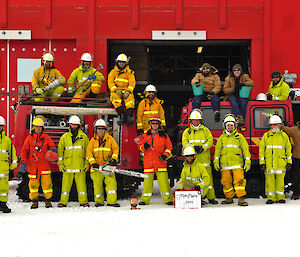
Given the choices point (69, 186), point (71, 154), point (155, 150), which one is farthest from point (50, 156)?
point (155, 150)

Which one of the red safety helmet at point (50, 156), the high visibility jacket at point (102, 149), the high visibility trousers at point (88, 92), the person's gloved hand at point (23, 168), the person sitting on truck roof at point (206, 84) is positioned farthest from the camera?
the high visibility trousers at point (88, 92)

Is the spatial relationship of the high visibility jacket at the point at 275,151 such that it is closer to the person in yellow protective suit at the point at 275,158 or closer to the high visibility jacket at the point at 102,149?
the person in yellow protective suit at the point at 275,158

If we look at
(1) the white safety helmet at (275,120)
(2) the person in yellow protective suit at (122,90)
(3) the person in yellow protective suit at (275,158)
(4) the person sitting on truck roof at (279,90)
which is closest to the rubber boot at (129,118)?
(2) the person in yellow protective suit at (122,90)

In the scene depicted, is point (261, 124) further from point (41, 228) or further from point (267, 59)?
point (41, 228)

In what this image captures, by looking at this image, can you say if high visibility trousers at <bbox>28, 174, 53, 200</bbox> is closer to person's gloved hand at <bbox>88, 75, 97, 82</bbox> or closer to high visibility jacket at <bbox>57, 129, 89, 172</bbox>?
high visibility jacket at <bbox>57, 129, 89, 172</bbox>

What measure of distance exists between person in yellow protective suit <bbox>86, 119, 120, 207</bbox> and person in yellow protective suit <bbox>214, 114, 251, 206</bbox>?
230 cm

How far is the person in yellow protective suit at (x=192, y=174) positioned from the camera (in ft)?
33.1

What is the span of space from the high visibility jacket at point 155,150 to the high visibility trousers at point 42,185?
215cm

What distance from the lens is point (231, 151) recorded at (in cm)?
1047

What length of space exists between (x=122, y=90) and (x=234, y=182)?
3624 millimetres

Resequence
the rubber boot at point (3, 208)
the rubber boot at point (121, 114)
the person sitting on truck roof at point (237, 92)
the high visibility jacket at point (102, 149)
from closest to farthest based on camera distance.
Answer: the rubber boot at point (3, 208)
the high visibility jacket at point (102, 149)
the rubber boot at point (121, 114)
the person sitting on truck roof at point (237, 92)

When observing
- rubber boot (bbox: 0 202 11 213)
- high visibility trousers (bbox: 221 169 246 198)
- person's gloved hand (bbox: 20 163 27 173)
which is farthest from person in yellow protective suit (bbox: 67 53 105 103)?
high visibility trousers (bbox: 221 169 246 198)

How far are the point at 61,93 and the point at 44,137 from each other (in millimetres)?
1961

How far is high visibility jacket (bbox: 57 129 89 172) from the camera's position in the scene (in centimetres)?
1052
